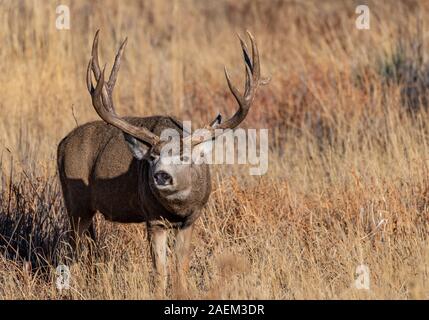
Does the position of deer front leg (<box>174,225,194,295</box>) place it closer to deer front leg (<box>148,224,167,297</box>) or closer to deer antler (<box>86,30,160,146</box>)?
deer front leg (<box>148,224,167,297</box>)

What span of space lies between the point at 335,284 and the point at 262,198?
1.60 m

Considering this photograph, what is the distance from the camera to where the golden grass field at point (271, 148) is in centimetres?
638

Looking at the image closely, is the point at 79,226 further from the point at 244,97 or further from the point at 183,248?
the point at 244,97

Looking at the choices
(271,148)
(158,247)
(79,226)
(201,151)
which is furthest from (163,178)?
(271,148)

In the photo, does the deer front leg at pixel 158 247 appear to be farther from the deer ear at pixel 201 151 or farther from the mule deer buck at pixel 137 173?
the deer ear at pixel 201 151

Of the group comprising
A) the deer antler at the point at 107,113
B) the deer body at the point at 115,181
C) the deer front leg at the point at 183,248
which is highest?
the deer antler at the point at 107,113

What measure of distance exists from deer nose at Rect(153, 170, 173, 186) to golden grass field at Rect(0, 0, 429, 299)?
67cm

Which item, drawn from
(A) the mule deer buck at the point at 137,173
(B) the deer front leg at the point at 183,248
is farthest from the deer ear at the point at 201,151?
(B) the deer front leg at the point at 183,248

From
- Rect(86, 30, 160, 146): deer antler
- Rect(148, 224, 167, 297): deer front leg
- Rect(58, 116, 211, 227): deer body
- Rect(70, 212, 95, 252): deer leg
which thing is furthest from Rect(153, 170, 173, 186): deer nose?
Rect(70, 212, 95, 252): deer leg

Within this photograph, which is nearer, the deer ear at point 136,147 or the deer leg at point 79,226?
the deer ear at point 136,147

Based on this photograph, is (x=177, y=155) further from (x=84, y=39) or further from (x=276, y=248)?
(x=84, y=39)

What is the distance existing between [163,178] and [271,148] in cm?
430

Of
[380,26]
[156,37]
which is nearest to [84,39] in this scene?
[156,37]

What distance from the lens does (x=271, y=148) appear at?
1010 cm
